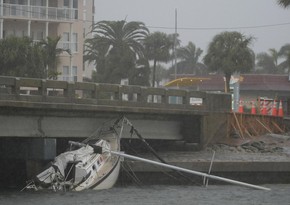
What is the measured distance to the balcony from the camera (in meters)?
62.1

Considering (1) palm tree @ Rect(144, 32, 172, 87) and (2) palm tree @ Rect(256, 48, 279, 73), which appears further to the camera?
(2) palm tree @ Rect(256, 48, 279, 73)

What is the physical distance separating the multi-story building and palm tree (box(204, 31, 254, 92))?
13803 mm

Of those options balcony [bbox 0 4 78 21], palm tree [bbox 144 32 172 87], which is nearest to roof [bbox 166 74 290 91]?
palm tree [bbox 144 32 172 87]

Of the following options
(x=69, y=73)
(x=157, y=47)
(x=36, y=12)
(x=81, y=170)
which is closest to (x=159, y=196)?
(x=81, y=170)

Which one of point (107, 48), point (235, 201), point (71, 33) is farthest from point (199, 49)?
point (235, 201)

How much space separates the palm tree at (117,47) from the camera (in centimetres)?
7194

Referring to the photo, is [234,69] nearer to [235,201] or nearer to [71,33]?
[71,33]

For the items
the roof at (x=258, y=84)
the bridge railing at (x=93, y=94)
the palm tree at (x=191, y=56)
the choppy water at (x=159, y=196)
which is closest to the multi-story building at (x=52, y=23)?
the roof at (x=258, y=84)

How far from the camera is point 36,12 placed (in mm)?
62594

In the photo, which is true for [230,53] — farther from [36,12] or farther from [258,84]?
[258,84]

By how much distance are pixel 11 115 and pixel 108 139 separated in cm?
395

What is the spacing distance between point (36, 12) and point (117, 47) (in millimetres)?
13449

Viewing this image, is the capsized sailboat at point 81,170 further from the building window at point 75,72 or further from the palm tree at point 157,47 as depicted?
the palm tree at point 157,47

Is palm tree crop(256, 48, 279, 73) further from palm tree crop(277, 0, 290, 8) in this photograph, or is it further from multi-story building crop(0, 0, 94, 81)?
palm tree crop(277, 0, 290, 8)
